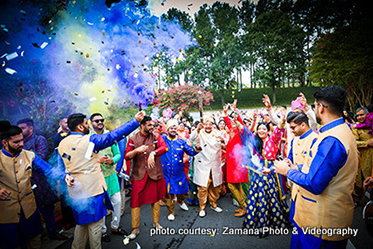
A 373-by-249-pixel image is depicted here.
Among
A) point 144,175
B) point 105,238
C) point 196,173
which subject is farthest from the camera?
point 196,173

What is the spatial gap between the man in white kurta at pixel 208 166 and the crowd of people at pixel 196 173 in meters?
0.03

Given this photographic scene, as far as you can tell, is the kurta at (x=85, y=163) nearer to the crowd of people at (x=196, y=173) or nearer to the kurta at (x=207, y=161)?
the crowd of people at (x=196, y=173)

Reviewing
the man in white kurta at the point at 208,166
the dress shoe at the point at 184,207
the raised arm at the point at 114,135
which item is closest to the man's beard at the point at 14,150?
the raised arm at the point at 114,135

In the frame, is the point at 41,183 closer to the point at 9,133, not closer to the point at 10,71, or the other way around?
the point at 9,133

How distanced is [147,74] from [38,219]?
3.02 meters

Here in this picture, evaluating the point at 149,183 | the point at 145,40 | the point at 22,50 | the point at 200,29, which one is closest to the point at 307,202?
the point at 149,183

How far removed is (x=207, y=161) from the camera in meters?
4.96

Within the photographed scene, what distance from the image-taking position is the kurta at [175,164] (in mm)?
4602

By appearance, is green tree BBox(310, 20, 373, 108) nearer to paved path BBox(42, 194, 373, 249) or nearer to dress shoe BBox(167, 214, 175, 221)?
paved path BBox(42, 194, 373, 249)

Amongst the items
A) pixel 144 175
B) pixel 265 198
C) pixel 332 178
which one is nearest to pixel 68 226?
pixel 144 175

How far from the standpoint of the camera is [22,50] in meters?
2.80

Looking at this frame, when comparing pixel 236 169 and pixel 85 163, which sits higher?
pixel 85 163

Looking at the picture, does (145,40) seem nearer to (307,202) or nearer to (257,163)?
(257,163)

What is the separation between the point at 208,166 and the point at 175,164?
0.88m
